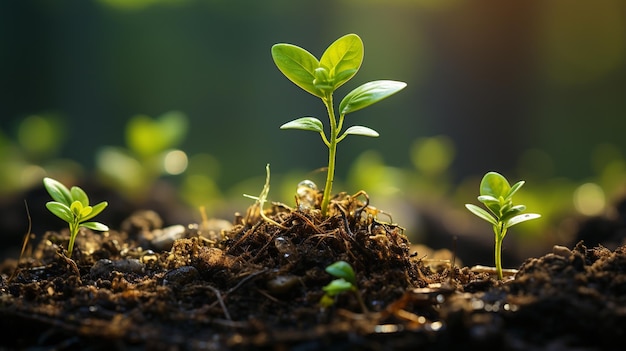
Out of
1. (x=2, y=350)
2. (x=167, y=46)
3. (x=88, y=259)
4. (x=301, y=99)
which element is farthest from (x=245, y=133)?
(x=2, y=350)

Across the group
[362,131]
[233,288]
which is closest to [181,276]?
[233,288]

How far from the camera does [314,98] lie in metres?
4.57

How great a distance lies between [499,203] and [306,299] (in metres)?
0.37

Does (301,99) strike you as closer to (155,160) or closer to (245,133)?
(245,133)

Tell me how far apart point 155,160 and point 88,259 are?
1664 millimetres

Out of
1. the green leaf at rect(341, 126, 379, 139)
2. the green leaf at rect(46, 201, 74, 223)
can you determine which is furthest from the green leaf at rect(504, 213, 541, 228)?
the green leaf at rect(46, 201, 74, 223)

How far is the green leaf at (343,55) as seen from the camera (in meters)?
0.92

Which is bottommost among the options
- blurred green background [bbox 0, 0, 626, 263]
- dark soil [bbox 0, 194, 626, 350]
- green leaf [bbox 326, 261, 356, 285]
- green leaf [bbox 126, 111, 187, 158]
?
dark soil [bbox 0, 194, 626, 350]

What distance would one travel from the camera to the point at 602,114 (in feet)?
16.3

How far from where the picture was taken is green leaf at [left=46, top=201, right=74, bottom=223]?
37.6 inches

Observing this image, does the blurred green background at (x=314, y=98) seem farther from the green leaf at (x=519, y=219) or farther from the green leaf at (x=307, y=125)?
the green leaf at (x=307, y=125)

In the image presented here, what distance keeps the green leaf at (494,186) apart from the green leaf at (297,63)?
319 millimetres

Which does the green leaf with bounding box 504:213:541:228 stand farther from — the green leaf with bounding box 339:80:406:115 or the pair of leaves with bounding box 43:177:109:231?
the pair of leaves with bounding box 43:177:109:231

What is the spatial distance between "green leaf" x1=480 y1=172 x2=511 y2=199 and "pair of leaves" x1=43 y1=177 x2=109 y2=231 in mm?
649
